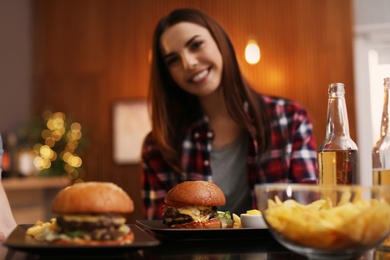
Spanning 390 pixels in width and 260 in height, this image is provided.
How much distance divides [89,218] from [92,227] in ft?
0.05

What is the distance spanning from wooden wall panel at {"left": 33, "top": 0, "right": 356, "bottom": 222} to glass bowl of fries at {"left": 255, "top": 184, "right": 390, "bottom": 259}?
424 centimetres

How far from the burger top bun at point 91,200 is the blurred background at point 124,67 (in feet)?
12.5

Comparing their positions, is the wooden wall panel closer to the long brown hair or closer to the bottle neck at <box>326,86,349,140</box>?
the long brown hair

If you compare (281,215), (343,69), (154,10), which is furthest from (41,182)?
(281,215)

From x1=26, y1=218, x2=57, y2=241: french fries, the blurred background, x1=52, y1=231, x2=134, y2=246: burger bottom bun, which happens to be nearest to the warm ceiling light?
the blurred background

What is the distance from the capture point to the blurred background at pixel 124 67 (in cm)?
505

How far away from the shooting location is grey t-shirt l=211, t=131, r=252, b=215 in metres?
2.06

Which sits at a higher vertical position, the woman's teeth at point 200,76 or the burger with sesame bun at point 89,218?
the woman's teeth at point 200,76

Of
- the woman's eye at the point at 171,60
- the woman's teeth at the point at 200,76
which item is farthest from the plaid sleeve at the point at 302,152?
the woman's eye at the point at 171,60

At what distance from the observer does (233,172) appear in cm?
216

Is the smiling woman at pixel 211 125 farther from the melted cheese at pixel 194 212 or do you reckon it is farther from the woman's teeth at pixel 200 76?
the melted cheese at pixel 194 212

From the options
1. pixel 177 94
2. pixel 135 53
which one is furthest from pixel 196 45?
pixel 135 53

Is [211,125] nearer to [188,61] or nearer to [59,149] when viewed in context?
[188,61]

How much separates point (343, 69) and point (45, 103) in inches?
126
